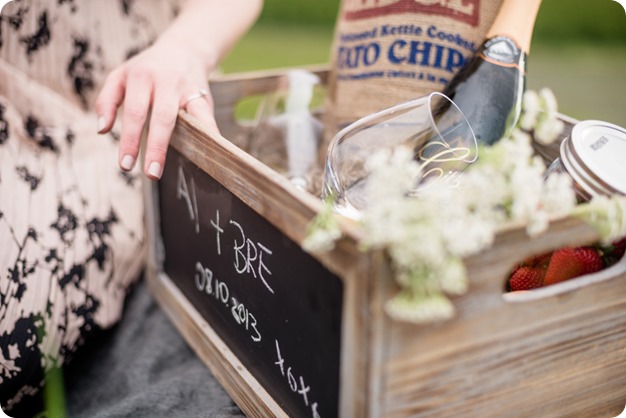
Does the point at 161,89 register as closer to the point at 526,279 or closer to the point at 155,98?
the point at 155,98

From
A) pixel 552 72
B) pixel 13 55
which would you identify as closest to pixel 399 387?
pixel 13 55

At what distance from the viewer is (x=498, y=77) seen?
0.83 meters

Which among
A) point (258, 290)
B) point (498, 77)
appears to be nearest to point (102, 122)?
point (258, 290)

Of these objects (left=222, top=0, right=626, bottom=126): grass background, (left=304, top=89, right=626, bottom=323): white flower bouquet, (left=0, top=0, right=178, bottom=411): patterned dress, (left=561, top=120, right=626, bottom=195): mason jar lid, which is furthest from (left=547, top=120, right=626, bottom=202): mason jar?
(left=222, top=0, right=626, bottom=126): grass background

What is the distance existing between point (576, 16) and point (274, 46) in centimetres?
141

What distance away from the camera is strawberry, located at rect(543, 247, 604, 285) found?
2.23 ft

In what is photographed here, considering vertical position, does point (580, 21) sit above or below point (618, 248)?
below

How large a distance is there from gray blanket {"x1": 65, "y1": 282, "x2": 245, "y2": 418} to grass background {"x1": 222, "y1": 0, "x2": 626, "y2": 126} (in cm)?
165

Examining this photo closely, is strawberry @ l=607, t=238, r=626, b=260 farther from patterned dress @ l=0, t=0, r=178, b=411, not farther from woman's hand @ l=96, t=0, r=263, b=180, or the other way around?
patterned dress @ l=0, t=0, r=178, b=411

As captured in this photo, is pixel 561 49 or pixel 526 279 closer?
pixel 526 279

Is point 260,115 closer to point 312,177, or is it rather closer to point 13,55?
point 312,177

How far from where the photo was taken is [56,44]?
1158mm

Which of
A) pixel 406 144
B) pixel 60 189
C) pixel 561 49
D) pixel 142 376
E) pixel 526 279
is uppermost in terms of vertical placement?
pixel 406 144

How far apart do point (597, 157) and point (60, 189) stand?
2.58ft
